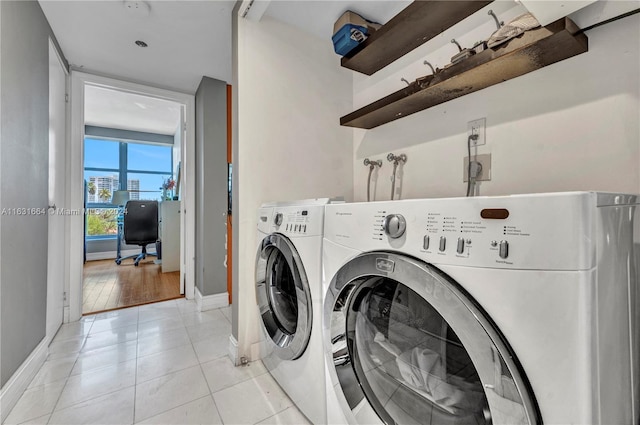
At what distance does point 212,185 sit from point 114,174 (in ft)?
13.3

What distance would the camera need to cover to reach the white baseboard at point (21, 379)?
1193 millimetres

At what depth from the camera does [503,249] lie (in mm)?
517

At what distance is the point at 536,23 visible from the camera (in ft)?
3.09

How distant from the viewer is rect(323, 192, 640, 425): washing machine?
454mm

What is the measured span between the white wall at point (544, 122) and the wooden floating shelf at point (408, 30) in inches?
2.7

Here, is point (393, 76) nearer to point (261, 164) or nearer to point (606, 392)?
point (261, 164)

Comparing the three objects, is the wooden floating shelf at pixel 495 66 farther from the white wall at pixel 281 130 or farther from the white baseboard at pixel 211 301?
the white baseboard at pixel 211 301

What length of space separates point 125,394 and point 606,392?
72.0 inches

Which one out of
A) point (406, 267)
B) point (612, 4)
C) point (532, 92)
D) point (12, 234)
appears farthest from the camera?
point (12, 234)

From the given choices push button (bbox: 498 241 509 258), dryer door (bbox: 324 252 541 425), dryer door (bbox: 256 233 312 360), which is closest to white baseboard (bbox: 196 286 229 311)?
dryer door (bbox: 256 233 312 360)

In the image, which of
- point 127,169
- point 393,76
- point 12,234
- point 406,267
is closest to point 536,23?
point 393,76

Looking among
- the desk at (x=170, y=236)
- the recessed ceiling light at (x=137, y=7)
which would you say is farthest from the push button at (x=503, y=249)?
the desk at (x=170, y=236)

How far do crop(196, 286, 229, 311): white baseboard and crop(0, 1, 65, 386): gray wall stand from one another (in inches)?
40.4

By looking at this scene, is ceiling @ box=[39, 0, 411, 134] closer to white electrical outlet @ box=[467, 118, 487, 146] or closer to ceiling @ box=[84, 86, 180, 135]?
ceiling @ box=[84, 86, 180, 135]
